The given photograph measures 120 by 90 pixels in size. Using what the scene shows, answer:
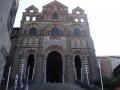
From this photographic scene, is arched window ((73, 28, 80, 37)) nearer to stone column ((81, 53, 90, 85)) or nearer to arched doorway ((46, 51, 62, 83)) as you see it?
stone column ((81, 53, 90, 85))

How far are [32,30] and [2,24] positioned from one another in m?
22.9

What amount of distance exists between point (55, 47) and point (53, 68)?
15.1ft

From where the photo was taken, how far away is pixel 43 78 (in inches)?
925

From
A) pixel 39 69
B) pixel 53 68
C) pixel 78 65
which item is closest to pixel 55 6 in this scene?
pixel 53 68

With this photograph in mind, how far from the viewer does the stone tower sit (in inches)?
949

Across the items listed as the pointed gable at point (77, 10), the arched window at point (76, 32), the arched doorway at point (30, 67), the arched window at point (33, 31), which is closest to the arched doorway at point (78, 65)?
the arched window at point (76, 32)

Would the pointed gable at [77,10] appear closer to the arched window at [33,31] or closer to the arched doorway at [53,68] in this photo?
the arched window at [33,31]

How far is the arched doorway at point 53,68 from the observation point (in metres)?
27.6

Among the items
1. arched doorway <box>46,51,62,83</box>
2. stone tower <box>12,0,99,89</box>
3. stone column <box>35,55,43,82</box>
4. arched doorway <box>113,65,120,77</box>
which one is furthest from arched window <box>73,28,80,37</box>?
arched doorway <box>113,65,120,77</box>

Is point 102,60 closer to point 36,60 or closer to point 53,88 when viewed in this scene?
point 36,60

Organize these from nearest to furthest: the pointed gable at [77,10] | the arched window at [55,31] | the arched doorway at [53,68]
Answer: the arched doorway at [53,68]
the arched window at [55,31]
the pointed gable at [77,10]

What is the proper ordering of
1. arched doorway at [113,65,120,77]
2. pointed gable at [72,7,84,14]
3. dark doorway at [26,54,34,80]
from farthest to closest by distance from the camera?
pointed gable at [72,7,84,14] → arched doorway at [113,65,120,77] → dark doorway at [26,54,34,80]

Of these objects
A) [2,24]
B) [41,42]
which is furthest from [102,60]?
[2,24]

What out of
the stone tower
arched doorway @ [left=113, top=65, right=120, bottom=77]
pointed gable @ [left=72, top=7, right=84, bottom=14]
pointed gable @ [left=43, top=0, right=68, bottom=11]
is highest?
pointed gable @ [left=43, top=0, right=68, bottom=11]
